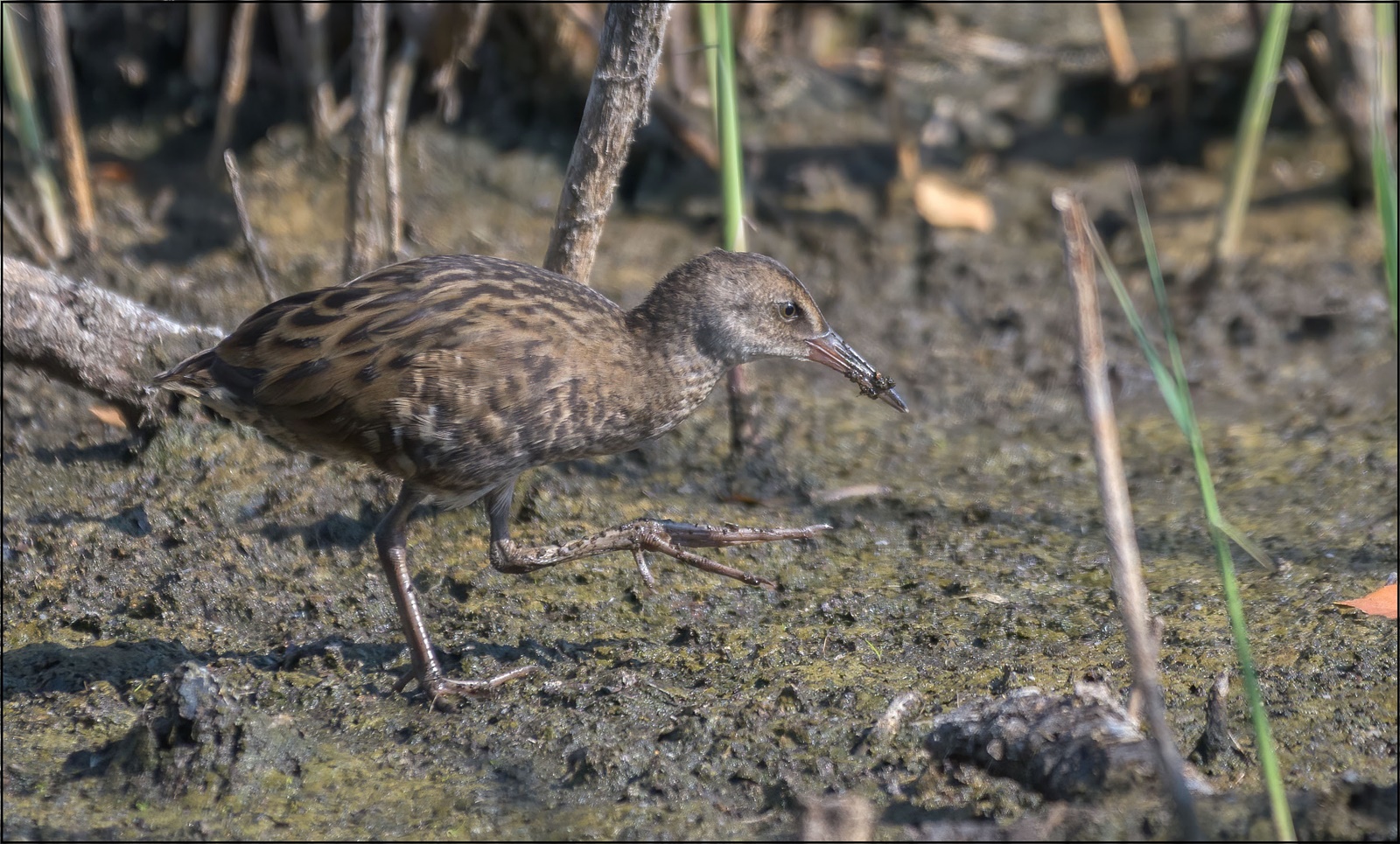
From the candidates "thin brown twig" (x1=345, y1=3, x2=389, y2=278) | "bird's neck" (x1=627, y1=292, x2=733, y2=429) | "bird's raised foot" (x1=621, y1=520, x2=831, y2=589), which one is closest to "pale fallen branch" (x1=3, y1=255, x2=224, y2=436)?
"thin brown twig" (x1=345, y1=3, x2=389, y2=278)

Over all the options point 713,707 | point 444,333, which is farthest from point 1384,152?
point 444,333

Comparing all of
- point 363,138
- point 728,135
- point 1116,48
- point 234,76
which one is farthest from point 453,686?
point 1116,48

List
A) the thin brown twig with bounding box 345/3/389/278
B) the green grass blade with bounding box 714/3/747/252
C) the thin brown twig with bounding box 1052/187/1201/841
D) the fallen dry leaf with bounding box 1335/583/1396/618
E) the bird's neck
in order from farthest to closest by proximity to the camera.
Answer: the thin brown twig with bounding box 345/3/389/278 < the green grass blade with bounding box 714/3/747/252 < the bird's neck < the fallen dry leaf with bounding box 1335/583/1396/618 < the thin brown twig with bounding box 1052/187/1201/841

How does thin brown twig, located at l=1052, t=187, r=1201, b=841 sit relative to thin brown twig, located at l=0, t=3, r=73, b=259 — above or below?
below

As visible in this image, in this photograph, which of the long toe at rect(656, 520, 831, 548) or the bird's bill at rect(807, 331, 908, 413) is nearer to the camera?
the long toe at rect(656, 520, 831, 548)

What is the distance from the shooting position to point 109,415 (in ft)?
15.5

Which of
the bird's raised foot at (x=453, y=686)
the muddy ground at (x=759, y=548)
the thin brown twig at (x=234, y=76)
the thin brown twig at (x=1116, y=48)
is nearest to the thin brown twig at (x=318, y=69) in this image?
the muddy ground at (x=759, y=548)

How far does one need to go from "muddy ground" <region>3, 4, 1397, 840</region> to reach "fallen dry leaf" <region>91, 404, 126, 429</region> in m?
0.03

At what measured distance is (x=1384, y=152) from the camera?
2.83m

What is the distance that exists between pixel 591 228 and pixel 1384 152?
7.51ft

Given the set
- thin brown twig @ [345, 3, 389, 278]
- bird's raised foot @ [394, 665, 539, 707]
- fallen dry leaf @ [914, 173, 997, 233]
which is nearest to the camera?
bird's raised foot @ [394, 665, 539, 707]

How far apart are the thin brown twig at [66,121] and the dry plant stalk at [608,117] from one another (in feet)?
8.08

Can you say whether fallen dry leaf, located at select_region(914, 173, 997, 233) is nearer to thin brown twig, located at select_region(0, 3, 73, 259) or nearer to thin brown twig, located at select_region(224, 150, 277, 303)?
thin brown twig, located at select_region(224, 150, 277, 303)

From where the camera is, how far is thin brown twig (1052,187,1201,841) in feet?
7.65
